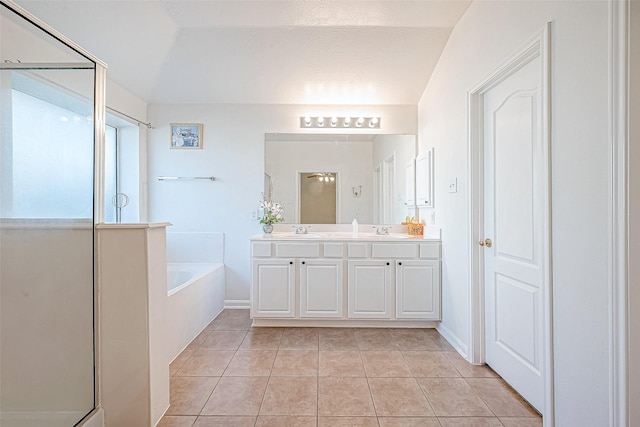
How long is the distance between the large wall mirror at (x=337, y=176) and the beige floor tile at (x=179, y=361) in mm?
1572

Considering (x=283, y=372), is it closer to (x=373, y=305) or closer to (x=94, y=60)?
(x=373, y=305)

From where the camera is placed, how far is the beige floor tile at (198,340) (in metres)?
2.50

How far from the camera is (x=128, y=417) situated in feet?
4.99

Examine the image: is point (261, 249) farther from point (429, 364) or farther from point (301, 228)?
point (429, 364)

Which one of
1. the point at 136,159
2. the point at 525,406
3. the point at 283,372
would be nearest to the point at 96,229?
the point at 283,372

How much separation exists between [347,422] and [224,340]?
1.39m

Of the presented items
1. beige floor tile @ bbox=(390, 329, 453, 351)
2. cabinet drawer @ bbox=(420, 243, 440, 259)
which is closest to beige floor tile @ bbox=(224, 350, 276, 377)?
beige floor tile @ bbox=(390, 329, 453, 351)

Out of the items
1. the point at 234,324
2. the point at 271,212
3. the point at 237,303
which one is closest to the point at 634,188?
the point at 271,212

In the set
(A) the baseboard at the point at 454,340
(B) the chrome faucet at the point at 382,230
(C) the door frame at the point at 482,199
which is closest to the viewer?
(C) the door frame at the point at 482,199

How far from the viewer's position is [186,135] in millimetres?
3443

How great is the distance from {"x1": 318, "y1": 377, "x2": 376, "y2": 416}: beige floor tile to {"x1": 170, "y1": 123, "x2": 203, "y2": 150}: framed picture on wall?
2.68 meters

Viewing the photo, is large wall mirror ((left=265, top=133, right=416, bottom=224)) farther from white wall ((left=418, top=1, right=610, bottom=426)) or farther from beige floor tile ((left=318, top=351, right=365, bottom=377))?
white wall ((left=418, top=1, right=610, bottom=426))

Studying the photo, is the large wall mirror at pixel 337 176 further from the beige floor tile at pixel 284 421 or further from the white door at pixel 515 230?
the beige floor tile at pixel 284 421

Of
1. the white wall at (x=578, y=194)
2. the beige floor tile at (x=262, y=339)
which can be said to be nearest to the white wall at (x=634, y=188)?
the white wall at (x=578, y=194)
